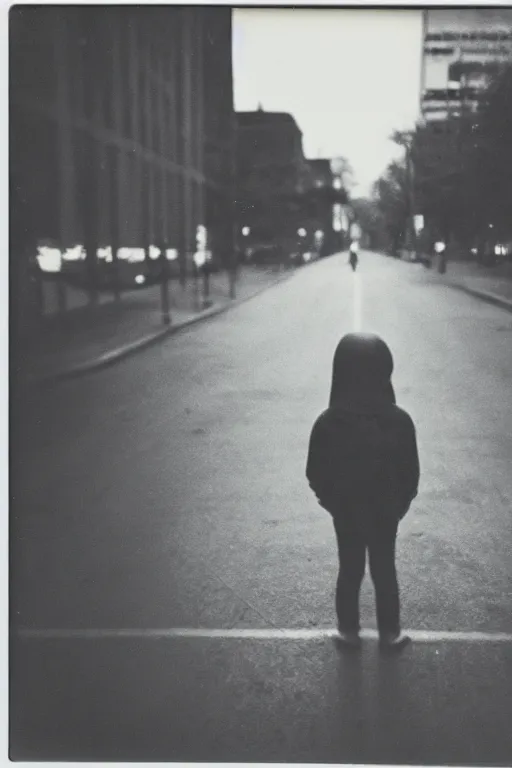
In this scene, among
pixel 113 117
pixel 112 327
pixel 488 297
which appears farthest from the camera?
pixel 112 327

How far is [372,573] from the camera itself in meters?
2.88

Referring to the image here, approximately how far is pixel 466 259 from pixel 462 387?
9.83 feet

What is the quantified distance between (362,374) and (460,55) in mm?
1269

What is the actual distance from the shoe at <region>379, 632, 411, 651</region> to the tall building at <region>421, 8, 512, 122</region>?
1.95 meters

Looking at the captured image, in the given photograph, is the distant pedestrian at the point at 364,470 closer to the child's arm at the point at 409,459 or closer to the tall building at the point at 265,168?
the child's arm at the point at 409,459

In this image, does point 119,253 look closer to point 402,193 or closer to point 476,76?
point 402,193

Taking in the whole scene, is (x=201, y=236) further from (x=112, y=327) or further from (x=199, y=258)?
(x=112, y=327)

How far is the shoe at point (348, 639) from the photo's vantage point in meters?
2.80

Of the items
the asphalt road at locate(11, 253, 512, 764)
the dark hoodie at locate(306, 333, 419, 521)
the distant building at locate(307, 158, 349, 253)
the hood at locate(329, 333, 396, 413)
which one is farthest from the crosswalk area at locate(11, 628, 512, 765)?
the distant building at locate(307, 158, 349, 253)

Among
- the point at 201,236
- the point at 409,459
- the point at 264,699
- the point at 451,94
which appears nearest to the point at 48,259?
the point at 201,236

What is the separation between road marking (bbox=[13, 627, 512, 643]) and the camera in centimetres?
283

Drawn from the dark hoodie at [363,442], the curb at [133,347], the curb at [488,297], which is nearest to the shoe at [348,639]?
the dark hoodie at [363,442]

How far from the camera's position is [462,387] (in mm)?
6773

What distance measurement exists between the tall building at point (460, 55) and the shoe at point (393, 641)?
76.8 inches
